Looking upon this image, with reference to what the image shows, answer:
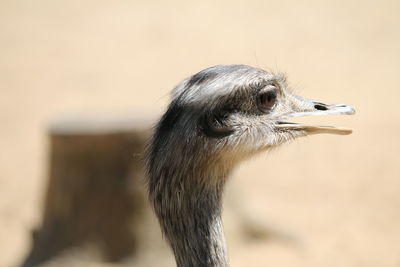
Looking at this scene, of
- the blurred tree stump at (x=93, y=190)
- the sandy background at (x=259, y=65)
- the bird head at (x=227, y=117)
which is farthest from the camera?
the sandy background at (x=259, y=65)

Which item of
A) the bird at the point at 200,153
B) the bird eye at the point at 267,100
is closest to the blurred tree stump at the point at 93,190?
the bird eye at the point at 267,100

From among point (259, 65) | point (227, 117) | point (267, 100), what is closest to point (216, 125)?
point (227, 117)

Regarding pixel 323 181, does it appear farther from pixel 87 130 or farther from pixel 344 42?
pixel 344 42

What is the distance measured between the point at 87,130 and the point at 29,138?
11.8 ft

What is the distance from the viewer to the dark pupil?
9.45 ft

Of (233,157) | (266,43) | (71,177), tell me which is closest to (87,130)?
(71,177)

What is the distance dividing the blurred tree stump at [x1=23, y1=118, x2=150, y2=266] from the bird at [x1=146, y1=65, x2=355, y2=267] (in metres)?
2.23

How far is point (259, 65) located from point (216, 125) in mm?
6713

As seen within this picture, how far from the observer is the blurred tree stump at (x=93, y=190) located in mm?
5043

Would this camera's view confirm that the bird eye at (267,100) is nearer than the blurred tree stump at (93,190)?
Yes

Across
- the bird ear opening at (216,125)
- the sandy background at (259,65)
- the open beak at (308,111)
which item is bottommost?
the sandy background at (259,65)

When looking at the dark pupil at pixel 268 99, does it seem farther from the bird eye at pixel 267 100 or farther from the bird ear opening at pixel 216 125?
the bird ear opening at pixel 216 125

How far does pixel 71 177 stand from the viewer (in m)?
5.25

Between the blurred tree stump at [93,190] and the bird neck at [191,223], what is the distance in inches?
89.9
